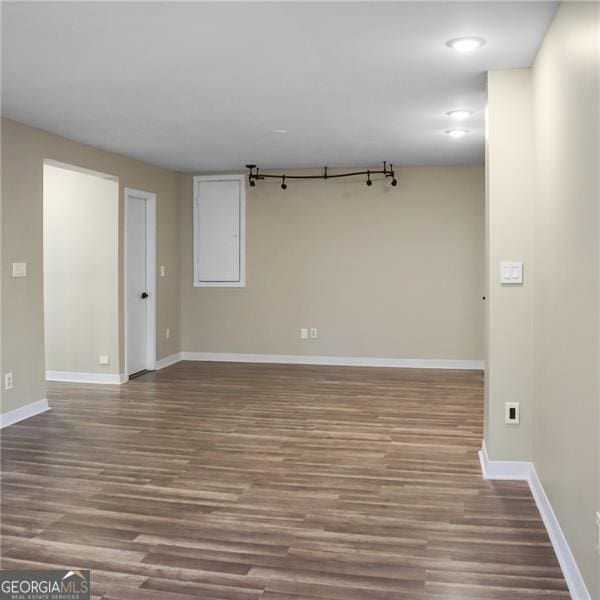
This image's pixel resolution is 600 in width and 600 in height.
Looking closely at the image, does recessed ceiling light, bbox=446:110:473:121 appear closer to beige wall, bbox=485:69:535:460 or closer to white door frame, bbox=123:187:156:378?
beige wall, bbox=485:69:535:460

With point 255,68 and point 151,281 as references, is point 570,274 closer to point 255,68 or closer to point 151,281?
point 255,68

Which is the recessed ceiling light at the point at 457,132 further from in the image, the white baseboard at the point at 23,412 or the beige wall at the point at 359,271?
the white baseboard at the point at 23,412

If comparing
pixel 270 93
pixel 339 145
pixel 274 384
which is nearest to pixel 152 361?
pixel 274 384

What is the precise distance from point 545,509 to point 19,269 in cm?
416

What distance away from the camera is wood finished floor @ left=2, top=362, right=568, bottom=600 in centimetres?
259

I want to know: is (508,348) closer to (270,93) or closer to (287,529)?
(287,529)

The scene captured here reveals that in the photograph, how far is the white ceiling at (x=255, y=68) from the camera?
2.91 meters

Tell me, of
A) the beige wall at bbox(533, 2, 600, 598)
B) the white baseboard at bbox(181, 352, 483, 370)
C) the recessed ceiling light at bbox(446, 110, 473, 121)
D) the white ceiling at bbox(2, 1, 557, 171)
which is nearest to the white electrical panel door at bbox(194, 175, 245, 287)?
the white baseboard at bbox(181, 352, 483, 370)

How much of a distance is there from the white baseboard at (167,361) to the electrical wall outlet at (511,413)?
4761 millimetres

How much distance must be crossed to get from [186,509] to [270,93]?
2643mm

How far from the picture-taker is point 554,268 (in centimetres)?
291

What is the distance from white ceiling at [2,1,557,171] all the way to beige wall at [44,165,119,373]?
84 centimetres

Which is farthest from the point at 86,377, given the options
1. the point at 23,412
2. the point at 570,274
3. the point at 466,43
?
the point at 570,274

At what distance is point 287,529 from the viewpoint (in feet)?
10.0
